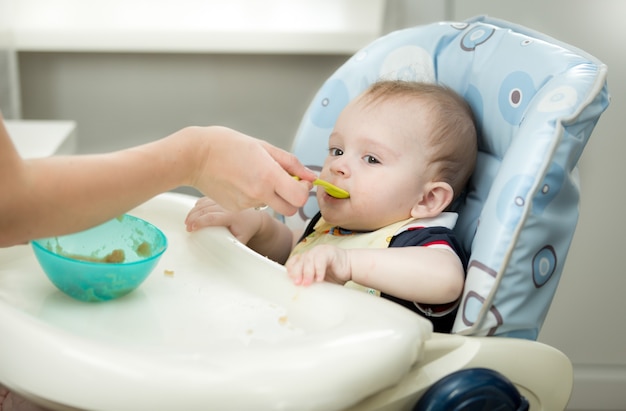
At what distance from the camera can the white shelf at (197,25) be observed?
1748mm

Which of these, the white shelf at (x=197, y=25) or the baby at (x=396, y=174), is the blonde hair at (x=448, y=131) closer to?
the baby at (x=396, y=174)

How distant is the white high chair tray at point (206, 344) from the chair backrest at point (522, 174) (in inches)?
5.4

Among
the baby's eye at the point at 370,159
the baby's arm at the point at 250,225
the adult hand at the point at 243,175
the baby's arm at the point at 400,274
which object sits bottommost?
the baby's arm at the point at 250,225

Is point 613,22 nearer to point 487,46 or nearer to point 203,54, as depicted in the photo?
point 487,46

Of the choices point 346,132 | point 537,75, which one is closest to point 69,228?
point 346,132

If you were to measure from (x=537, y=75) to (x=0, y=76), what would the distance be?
1.13m

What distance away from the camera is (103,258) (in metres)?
0.86

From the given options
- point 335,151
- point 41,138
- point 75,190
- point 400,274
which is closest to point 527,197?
point 400,274

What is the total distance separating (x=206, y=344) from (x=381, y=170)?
340 millimetres

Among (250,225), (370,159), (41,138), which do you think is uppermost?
(370,159)

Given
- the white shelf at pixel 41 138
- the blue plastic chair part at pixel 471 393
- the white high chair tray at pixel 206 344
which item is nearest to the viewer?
the white high chair tray at pixel 206 344

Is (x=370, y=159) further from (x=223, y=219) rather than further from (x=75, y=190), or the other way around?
(x=75, y=190)

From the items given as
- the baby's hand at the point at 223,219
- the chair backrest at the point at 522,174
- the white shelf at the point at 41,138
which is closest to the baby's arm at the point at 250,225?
the baby's hand at the point at 223,219

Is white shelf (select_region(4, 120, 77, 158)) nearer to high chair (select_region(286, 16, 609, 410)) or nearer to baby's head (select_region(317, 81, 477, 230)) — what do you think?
baby's head (select_region(317, 81, 477, 230))
